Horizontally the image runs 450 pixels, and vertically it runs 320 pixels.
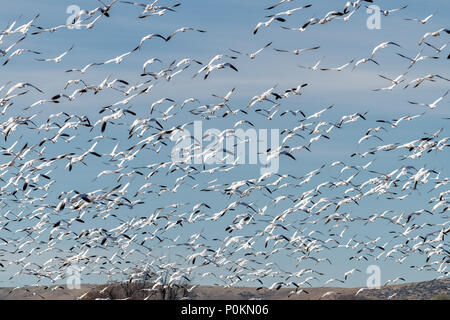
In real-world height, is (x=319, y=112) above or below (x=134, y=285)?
above

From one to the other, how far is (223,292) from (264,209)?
7659 centimetres

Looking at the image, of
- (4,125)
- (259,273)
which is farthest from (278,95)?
(259,273)

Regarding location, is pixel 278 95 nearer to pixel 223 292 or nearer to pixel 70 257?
pixel 70 257

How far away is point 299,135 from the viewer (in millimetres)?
40219

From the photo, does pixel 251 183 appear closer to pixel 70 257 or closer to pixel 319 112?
pixel 319 112

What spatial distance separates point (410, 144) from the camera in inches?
1540

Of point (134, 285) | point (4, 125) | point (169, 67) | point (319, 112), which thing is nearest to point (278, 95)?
point (169, 67)

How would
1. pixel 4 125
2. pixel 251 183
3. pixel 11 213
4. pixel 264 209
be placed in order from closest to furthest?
pixel 4 125 < pixel 251 183 < pixel 264 209 < pixel 11 213

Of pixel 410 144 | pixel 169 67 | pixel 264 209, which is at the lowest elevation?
pixel 264 209

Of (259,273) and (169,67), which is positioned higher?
(169,67)

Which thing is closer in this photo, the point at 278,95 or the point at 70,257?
the point at 278,95

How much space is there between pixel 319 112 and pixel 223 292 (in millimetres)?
78959
